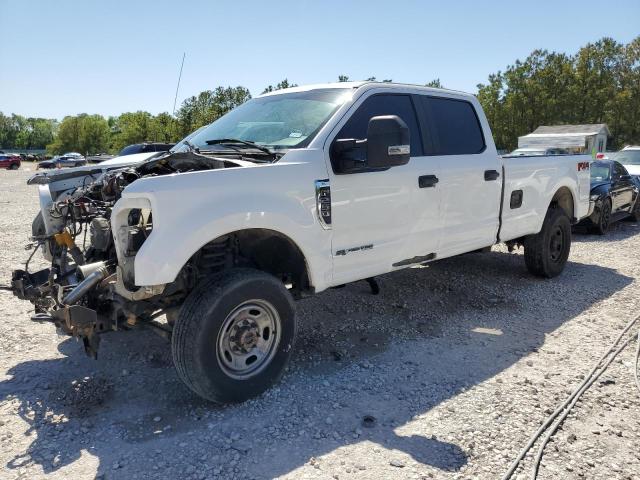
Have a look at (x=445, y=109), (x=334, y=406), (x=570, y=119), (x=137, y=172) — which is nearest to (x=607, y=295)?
(x=445, y=109)

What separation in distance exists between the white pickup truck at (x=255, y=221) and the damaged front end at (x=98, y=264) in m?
0.01

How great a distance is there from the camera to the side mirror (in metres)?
3.44

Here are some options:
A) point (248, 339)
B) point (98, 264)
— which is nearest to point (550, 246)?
point (248, 339)

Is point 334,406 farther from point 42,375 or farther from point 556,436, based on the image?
point 42,375

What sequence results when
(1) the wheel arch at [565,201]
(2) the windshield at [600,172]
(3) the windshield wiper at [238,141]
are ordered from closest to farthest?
(3) the windshield wiper at [238,141] < (1) the wheel arch at [565,201] < (2) the windshield at [600,172]

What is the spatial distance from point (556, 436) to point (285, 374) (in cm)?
185

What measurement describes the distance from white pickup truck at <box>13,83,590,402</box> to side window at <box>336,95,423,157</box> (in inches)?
0.5

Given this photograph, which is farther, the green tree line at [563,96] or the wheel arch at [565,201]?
the green tree line at [563,96]

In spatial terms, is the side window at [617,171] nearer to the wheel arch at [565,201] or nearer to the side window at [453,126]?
the wheel arch at [565,201]

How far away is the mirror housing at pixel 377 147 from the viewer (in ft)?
11.3

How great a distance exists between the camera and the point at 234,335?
11.1ft

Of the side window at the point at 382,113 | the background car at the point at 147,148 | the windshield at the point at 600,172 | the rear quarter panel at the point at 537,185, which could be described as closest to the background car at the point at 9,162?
the background car at the point at 147,148

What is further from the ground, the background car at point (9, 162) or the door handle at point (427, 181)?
the background car at point (9, 162)

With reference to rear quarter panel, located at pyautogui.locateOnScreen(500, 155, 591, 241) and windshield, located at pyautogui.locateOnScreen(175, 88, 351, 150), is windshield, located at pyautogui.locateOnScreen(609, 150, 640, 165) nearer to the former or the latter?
rear quarter panel, located at pyautogui.locateOnScreen(500, 155, 591, 241)
